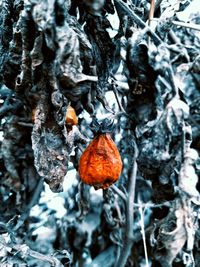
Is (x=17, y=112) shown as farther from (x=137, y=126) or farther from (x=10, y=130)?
(x=137, y=126)

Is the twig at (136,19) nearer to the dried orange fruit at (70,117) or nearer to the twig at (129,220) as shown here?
the dried orange fruit at (70,117)

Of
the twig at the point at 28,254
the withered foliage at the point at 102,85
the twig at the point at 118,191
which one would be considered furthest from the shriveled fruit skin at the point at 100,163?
the twig at the point at 118,191

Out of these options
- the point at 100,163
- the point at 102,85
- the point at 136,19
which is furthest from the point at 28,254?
the point at 136,19

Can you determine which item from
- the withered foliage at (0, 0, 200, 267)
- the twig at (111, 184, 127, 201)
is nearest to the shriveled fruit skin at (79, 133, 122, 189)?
the withered foliage at (0, 0, 200, 267)

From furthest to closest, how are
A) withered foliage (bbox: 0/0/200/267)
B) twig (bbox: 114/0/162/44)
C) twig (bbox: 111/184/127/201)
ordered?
1. twig (bbox: 111/184/127/201)
2. twig (bbox: 114/0/162/44)
3. withered foliage (bbox: 0/0/200/267)

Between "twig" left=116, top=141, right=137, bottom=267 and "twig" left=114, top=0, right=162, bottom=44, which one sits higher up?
"twig" left=114, top=0, right=162, bottom=44

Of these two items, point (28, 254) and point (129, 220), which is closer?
point (28, 254)

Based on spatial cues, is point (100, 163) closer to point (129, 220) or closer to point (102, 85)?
point (102, 85)

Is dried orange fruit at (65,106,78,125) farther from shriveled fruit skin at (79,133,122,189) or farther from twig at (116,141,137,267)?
twig at (116,141,137,267)
